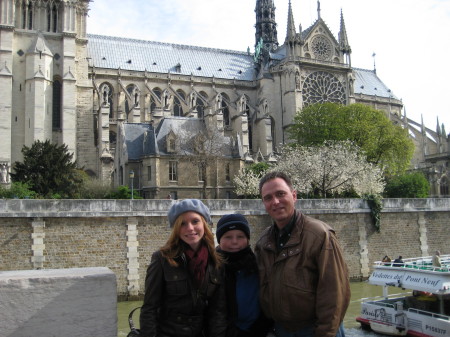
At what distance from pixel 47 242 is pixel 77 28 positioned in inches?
1236

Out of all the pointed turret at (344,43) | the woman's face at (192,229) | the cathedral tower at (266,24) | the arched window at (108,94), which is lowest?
the woman's face at (192,229)

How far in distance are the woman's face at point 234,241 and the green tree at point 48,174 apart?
25.3 metres

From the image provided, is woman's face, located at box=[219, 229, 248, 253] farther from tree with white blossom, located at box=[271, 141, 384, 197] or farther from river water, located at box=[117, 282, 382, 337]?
tree with white blossom, located at box=[271, 141, 384, 197]

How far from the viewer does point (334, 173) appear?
3325 cm

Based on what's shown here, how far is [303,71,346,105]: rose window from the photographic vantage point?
53.1 metres

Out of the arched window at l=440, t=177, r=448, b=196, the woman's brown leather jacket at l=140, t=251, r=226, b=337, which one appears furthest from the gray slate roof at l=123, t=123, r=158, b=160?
the arched window at l=440, t=177, r=448, b=196

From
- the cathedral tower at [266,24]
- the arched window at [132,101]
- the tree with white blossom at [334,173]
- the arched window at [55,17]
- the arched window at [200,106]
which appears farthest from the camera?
the cathedral tower at [266,24]

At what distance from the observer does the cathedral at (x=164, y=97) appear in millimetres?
35031

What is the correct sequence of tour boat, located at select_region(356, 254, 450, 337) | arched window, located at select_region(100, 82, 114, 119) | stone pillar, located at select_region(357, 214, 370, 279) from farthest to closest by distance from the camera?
arched window, located at select_region(100, 82, 114, 119)
stone pillar, located at select_region(357, 214, 370, 279)
tour boat, located at select_region(356, 254, 450, 337)

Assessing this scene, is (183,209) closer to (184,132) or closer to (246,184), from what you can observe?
(246,184)

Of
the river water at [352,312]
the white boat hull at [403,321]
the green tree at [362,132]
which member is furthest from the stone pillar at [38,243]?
the green tree at [362,132]

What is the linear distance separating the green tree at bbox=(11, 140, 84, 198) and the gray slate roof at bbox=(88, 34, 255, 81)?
2432 centimetres

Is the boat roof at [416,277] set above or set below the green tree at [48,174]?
below

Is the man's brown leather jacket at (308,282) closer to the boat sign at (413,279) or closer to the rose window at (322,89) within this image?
the boat sign at (413,279)
